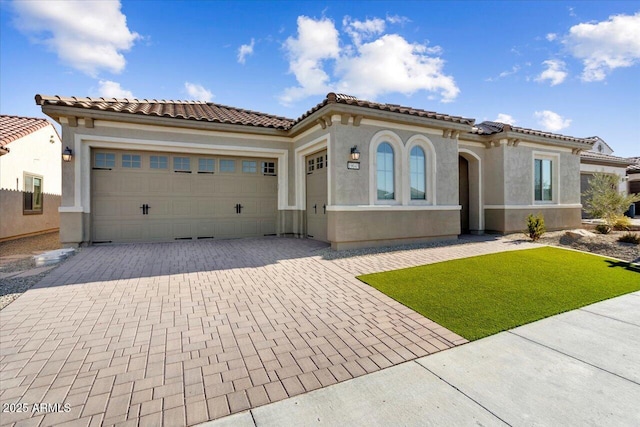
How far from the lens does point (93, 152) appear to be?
933 centimetres

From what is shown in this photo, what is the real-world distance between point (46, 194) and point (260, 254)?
43.3 ft

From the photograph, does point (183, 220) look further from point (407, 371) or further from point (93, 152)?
point (407, 371)

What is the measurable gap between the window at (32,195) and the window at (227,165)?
8811 millimetres

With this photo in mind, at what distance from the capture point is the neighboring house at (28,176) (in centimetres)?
1091

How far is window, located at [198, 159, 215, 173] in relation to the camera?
34.7 ft

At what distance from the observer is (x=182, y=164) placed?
10.4m

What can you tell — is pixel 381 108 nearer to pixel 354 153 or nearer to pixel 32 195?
pixel 354 153

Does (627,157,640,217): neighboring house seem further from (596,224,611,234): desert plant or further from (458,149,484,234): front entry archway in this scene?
(458,149,484,234): front entry archway

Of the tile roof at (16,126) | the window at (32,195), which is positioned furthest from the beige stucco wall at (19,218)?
the tile roof at (16,126)

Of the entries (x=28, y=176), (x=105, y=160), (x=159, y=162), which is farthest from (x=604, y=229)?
(x=28, y=176)

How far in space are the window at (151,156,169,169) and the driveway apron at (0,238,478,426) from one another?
482cm

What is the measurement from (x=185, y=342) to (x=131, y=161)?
865cm

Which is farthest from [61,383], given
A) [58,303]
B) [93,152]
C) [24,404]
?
[93,152]

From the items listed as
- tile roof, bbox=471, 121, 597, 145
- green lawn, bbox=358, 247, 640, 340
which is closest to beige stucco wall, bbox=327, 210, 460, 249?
green lawn, bbox=358, 247, 640, 340
